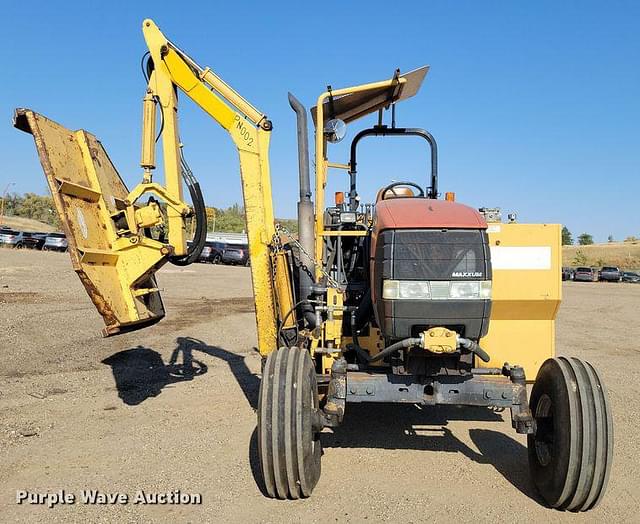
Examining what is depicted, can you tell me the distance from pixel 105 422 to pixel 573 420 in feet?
13.9

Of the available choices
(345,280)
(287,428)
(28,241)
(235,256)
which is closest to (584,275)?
(235,256)

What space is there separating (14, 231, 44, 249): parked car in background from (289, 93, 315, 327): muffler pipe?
36812mm

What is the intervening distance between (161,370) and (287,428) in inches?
181

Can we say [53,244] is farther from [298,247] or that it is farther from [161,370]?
[298,247]

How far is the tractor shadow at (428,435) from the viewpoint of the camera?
4766 millimetres

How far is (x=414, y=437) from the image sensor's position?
5332mm

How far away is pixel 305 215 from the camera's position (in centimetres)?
501

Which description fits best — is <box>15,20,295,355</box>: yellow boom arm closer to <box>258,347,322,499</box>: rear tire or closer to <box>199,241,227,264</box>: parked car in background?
<box>258,347,322,499</box>: rear tire

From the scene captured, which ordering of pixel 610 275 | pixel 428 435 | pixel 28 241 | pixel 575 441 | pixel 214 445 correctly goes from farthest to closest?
pixel 610 275, pixel 28 241, pixel 428 435, pixel 214 445, pixel 575 441

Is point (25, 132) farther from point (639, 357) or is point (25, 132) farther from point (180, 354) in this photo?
point (639, 357)

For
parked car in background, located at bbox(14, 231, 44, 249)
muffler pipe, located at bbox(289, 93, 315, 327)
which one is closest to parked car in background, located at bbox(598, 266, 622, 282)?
parked car in background, located at bbox(14, 231, 44, 249)

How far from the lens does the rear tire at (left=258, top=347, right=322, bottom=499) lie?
12.1ft

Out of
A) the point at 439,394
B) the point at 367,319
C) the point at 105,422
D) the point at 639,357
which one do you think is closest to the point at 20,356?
the point at 105,422

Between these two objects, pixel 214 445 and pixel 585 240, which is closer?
pixel 214 445
